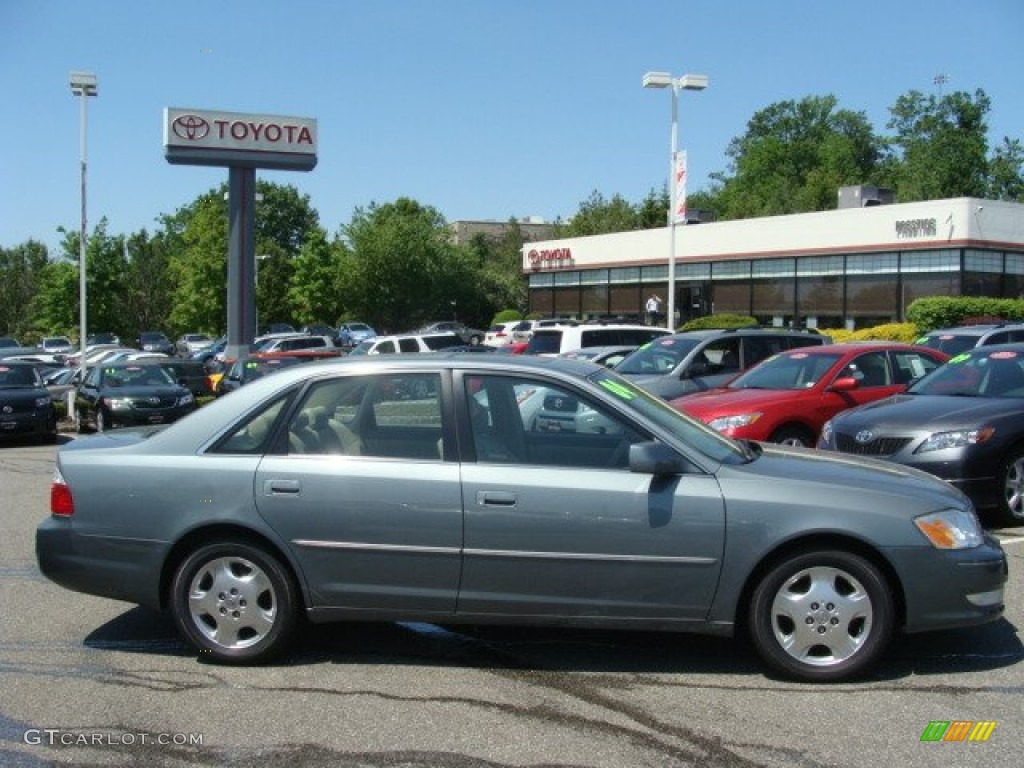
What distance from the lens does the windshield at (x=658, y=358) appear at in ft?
49.4

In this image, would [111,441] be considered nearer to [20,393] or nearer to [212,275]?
[20,393]

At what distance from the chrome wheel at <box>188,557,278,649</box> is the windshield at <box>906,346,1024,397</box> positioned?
690 cm

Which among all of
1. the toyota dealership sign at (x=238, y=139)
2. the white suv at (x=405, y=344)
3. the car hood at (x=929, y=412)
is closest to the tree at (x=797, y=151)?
→ the toyota dealership sign at (x=238, y=139)

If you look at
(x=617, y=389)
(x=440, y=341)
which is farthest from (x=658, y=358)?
(x=440, y=341)

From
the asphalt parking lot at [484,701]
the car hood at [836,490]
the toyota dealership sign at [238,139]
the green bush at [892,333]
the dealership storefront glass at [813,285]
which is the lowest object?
the asphalt parking lot at [484,701]

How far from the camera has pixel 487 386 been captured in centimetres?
551

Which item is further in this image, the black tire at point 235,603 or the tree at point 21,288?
the tree at point 21,288

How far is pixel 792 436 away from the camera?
37.6 ft

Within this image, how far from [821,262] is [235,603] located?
121ft

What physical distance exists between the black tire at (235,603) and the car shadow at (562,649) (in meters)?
0.17

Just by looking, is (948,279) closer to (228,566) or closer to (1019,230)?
(1019,230)

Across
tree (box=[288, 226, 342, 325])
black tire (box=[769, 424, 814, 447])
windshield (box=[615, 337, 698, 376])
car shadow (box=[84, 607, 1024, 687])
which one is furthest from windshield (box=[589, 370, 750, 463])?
tree (box=[288, 226, 342, 325])

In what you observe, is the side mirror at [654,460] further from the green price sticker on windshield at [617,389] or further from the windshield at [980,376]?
the windshield at [980,376]

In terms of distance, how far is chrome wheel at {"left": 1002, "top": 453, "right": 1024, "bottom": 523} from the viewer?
866 cm
